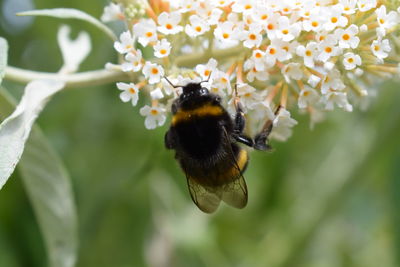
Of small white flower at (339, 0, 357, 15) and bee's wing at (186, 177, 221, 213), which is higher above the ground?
small white flower at (339, 0, 357, 15)

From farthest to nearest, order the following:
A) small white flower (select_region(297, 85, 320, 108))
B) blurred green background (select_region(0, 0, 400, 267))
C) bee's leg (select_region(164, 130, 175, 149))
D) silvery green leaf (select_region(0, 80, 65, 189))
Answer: blurred green background (select_region(0, 0, 400, 267))
bee's leg (select_region(164, 130, 175, 149))
small white flower (select_region(297, 85, 320, 108))
silvery green leaf (select_region(0, 80, 65, 189))

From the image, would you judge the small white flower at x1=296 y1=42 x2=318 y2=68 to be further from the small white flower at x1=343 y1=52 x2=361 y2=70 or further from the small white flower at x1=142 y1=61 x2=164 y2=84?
the small white flower at x1=142 y1=61 x2=164 y2=84

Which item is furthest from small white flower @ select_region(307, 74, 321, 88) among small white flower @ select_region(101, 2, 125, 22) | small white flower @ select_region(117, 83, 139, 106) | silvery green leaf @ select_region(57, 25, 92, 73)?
silvery green leaf @ select_region(57, 25, 92, 73)

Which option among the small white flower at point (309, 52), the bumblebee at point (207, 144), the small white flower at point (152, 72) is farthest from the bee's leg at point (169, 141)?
the small white flower at point (309, 52)

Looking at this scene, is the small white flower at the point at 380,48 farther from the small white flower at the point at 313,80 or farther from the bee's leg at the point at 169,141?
the bee's leg at the point at 169,141

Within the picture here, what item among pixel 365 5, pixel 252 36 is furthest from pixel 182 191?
pixel 365 5
